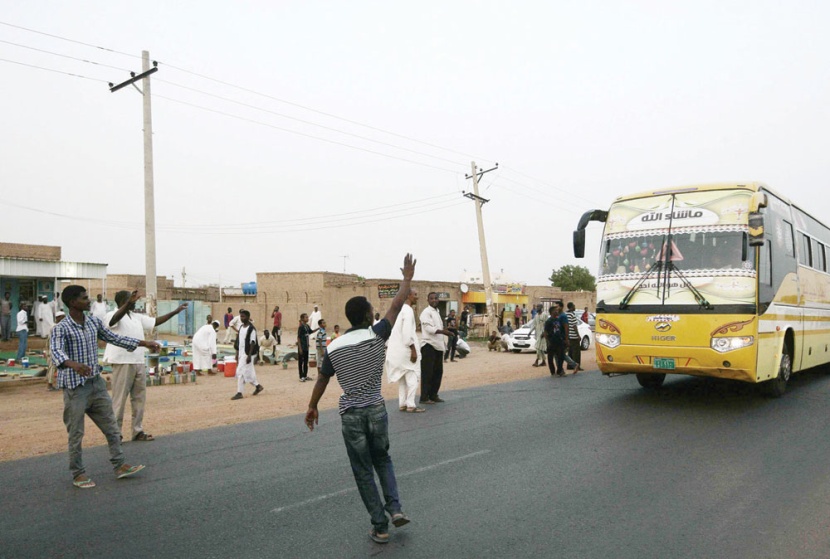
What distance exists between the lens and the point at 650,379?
12961mm

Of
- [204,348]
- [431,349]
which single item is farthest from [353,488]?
[204,348]

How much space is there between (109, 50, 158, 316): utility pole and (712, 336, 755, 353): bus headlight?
1483 cm

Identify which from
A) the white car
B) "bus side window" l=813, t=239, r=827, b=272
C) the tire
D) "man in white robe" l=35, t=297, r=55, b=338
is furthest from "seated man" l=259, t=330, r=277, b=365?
"bus side window" l=813, t=239, r=827, b=272

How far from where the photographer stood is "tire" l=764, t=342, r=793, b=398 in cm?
1116

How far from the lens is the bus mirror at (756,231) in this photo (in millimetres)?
9539

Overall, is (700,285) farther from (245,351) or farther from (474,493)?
(245,351)

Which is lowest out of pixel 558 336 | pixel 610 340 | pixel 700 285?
pixel 558 336

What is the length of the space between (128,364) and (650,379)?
9.89 meters

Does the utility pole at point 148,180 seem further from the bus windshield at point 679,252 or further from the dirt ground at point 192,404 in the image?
the bus windshield at point 679,252

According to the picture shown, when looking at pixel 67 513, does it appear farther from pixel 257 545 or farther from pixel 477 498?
pixel 477 498

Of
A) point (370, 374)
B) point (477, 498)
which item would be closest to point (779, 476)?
point (477, 498)

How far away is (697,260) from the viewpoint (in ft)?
32.8

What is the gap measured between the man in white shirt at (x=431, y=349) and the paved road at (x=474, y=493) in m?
1.84

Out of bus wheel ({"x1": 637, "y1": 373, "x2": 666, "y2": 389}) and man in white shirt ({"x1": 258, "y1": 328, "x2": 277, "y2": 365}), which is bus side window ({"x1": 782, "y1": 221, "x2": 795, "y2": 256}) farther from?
man in white shirt ({"x1": 258, "y1": 328, "x2": 277, "y2": 365})
